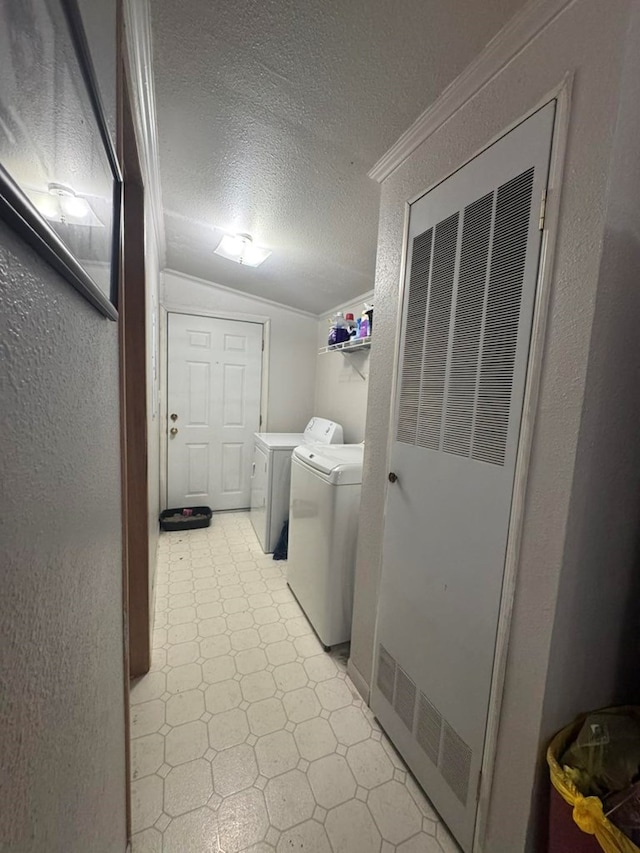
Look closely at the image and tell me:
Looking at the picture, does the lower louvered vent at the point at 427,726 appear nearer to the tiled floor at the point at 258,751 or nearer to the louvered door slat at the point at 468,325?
the tiled floor at the point at 258,751

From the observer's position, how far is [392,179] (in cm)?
141

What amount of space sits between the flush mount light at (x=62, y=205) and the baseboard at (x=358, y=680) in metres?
1.81

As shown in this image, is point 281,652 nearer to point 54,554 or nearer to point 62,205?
point 54,554

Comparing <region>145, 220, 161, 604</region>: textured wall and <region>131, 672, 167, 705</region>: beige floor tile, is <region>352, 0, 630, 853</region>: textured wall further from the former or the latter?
<region>145, 220, 161, 604</region>: textured wall

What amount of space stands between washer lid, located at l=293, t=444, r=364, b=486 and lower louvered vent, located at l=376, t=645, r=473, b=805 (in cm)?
73

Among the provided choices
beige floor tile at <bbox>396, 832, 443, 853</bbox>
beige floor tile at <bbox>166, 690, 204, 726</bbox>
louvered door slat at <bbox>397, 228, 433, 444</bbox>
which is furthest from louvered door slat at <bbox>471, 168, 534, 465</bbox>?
beige floor tile at <bbox>166, 690, 204, 726</bbox>

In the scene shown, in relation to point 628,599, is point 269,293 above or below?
above

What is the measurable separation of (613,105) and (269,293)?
2.82m

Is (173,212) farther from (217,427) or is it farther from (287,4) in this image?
(217,427)

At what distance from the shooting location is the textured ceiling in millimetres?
904

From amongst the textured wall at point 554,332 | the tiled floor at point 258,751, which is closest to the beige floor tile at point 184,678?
the tiled floor at point 258,751

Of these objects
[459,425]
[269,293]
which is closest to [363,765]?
[459,425]

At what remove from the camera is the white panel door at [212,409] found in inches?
129

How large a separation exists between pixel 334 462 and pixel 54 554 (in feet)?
4.75
